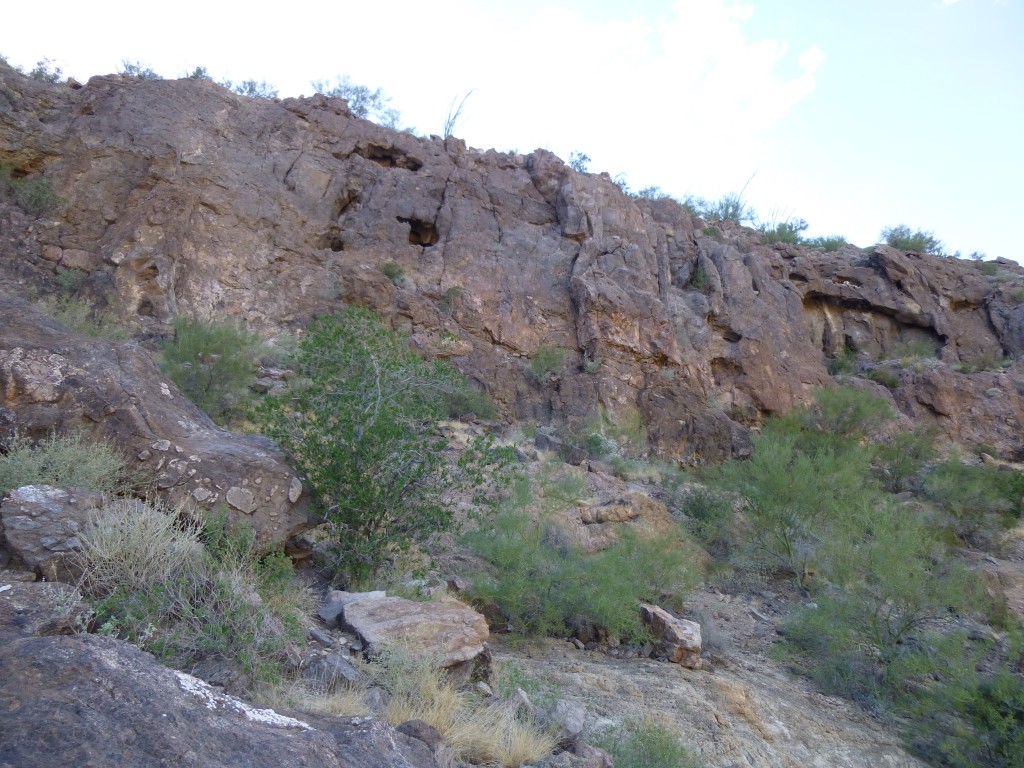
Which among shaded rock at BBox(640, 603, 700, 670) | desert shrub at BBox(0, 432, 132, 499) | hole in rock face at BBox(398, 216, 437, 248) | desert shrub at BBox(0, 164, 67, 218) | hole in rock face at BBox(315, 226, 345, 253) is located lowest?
shaded rock at BBox(640, 603, 700, 670)

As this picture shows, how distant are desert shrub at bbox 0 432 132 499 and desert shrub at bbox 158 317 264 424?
671 cm

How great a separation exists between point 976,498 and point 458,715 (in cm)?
1526

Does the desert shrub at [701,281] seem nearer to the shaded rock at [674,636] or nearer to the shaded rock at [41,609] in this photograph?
the shaded rock at [674,636]

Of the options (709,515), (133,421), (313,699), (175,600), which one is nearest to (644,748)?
(313,699)

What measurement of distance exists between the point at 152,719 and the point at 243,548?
10.0 ft

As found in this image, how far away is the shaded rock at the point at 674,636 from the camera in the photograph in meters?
7.66

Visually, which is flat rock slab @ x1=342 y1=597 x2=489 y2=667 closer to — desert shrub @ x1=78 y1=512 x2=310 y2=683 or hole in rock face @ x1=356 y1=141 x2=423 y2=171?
desert shrub @ x1=78 y1=512 x2=310 y2=683

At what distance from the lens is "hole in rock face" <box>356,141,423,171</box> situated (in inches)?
891

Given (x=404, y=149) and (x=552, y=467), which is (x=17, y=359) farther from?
(x=404, y=149)

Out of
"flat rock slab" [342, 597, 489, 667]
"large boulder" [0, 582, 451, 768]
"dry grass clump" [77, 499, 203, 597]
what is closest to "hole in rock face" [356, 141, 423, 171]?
"flat rock slab" [342, 597, 489, 667]

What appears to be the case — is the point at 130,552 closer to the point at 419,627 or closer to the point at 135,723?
the point at 135,723

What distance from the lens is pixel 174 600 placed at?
14.2 feet

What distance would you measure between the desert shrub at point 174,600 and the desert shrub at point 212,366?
8.10 metres

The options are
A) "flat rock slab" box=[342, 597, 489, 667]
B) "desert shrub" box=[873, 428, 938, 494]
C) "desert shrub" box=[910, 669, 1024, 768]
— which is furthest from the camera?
"desert shrub" box=[873, 428, 938, 494]
